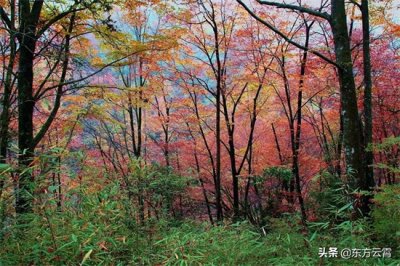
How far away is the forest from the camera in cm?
270

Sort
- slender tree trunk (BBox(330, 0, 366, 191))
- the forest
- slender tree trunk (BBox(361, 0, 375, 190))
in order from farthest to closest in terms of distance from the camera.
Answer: slender tree trunk (BBox(361, 0, 375, 190)), slender tree trunk (BBox(330, 0, 366, 191)), the forest

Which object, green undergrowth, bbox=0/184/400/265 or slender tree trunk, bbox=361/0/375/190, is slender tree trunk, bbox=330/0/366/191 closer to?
green undergrowth, bbox=0/184/400/265

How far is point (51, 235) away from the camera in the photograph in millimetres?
2336

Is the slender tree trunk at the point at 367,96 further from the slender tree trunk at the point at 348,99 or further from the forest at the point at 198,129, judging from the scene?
the slender tree trunk at the point at 348,99

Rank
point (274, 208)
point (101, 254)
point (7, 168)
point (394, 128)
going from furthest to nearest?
point (274, 208) < point (394, 128) < point (101, 254) < point (7, 168)

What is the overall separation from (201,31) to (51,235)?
10.7m

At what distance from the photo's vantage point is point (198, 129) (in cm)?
1571

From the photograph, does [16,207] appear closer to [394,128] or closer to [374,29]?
[374,29]

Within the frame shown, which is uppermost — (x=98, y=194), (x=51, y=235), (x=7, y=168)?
(x=7, y=168)

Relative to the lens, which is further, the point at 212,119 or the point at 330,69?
the point at 212,119

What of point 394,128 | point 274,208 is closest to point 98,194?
point 274,208

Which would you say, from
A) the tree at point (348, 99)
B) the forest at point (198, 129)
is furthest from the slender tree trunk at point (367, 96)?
the tree at point (348, 99)

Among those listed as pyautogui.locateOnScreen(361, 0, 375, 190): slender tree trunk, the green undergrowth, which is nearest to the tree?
the green undergrowth

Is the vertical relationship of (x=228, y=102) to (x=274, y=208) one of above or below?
above
